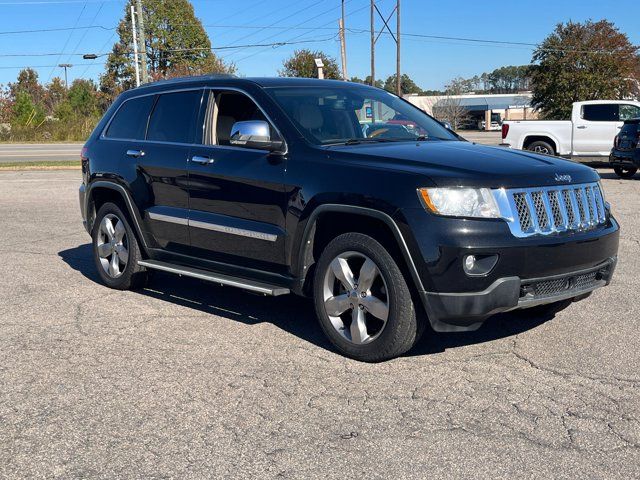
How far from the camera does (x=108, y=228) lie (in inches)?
279

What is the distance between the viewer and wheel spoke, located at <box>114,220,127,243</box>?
6949mm

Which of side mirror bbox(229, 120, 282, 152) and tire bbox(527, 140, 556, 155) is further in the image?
tire bbox(527, 140, 556, 155)

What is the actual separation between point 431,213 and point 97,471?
228 centimetres

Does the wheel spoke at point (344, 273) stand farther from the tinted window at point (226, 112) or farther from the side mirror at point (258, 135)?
the tinted window at point (226, 112)

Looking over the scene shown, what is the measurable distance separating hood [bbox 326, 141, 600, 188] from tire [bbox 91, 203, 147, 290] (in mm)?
2507

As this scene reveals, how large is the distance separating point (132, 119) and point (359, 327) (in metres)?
3.39

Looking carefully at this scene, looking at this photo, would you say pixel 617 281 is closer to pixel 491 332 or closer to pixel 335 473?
pixel 491 332

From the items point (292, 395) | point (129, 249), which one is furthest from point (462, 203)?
point (129, 249)

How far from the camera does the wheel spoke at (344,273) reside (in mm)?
4844

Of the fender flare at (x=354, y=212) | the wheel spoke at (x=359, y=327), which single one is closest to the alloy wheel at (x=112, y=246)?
the fender flare at (x=354, y=212)

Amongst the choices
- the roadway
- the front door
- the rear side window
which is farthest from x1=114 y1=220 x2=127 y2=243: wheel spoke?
the roadway

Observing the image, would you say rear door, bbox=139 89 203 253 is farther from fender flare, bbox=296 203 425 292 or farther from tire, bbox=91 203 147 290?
fender flare, bbox=296 203 425 292

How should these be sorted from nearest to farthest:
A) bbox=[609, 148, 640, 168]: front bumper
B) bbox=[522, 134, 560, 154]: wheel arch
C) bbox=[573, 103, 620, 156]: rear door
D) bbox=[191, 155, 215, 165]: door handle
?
bbox=[191, 155, 215, 165]: door handle
bbox=[609, 148, 640, 168]: front bumper
bbox=[573, 103, 620, 156]: rear door
bbox=[522, 134, 560, 154]: wheel arch

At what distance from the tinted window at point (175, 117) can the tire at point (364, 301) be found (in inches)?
76.2
